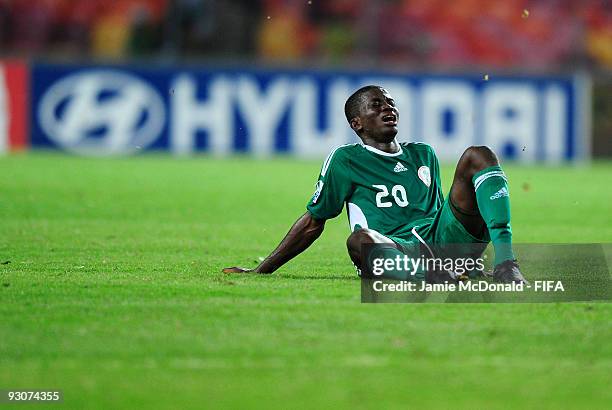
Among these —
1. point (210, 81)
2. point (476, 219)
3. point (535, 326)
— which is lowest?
point (535, 326)

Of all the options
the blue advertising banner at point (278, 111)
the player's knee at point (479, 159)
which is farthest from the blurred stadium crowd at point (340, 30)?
the player's knee at point (479, 159)

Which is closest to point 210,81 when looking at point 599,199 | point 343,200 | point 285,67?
point 285,67

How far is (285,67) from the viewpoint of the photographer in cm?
2334

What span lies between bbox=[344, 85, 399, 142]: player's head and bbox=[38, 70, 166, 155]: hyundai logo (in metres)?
15.3

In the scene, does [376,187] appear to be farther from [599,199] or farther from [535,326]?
[599,199]

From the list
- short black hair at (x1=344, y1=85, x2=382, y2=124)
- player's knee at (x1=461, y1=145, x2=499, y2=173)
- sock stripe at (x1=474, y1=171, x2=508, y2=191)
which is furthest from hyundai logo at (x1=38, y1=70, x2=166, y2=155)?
sock stripe at (x1=474, y1=171, x2=508, y2=191)

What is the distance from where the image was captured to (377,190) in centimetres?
789

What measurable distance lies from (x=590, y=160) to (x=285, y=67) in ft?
19.7

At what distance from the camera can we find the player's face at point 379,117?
7.89m

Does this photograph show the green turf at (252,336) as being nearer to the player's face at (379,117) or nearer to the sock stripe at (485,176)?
the sock stripe at (485,176)

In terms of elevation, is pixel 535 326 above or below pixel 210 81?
below

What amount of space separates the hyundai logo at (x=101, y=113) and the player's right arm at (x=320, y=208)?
50.3 ft

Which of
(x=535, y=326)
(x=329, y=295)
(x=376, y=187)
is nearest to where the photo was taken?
(x=535, y=326)
